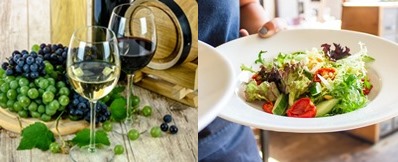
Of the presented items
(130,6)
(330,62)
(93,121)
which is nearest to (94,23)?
(130,6)

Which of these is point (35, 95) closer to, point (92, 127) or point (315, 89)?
point (92, 127)

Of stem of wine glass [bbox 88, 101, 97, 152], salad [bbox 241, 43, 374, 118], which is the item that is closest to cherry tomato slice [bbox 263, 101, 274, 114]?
salad [bbox 241, 43, 374, 118]

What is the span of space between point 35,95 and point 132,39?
5.6 inches

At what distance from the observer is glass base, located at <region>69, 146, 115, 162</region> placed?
1.86 ft

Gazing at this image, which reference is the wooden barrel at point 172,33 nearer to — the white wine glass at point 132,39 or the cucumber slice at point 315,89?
the white wine glass at point 132,39

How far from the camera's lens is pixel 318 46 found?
13.8 inches

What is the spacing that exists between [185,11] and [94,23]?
26 cm

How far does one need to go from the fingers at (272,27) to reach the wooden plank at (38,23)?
472 mm

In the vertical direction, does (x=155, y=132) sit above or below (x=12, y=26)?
below

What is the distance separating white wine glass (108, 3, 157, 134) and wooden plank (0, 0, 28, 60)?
0.53 ft

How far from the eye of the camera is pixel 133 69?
2.16 ft

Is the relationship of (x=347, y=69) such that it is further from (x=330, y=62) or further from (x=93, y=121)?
(x=93, y=121)

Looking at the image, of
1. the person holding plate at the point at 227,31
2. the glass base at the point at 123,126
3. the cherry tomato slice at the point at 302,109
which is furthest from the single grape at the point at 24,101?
the cherry tomato slice at the point at 302,109

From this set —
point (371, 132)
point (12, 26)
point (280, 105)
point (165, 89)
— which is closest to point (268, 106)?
point (280, 105)
